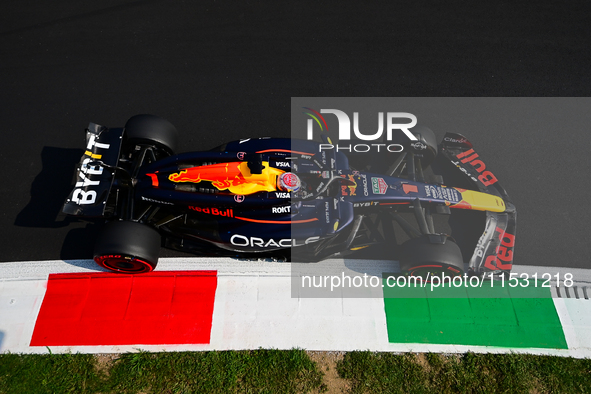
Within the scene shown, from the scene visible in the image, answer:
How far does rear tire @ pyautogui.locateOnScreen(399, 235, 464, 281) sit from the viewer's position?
543cm

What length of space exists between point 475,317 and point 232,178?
393cm

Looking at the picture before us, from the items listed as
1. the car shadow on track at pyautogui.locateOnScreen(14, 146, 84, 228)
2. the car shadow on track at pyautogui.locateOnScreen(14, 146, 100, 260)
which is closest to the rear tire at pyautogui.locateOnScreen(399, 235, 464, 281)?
the car shadow on track at pyautogui.locateOnScreen(14, 146, 100, 260)

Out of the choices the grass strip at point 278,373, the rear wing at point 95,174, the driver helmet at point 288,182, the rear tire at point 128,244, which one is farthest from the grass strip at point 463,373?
the rear wing at point 95,174

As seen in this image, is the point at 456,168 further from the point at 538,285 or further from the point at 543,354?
the point at 543,354

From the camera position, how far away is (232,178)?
5285 mm

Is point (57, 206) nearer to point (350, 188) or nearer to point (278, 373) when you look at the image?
point (278, 373)

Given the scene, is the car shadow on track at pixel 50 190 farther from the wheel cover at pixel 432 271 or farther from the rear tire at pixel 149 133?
the wheel cover at pixel 432 271

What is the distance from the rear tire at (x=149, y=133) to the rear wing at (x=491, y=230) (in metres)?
4.49

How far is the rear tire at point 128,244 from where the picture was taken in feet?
16.7

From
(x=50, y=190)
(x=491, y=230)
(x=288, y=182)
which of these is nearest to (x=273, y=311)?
(x=288, y=182)

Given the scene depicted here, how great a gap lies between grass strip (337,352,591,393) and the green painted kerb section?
0.21m

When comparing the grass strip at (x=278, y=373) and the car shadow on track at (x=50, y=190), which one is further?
the car shadow on track at (x=50, y=190)

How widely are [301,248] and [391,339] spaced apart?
1737 mm

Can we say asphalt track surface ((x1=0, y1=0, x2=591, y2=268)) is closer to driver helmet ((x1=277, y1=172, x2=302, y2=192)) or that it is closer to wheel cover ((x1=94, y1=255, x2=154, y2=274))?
wheel cover ((x1=94, y1=255, x2=154, y2=274))
